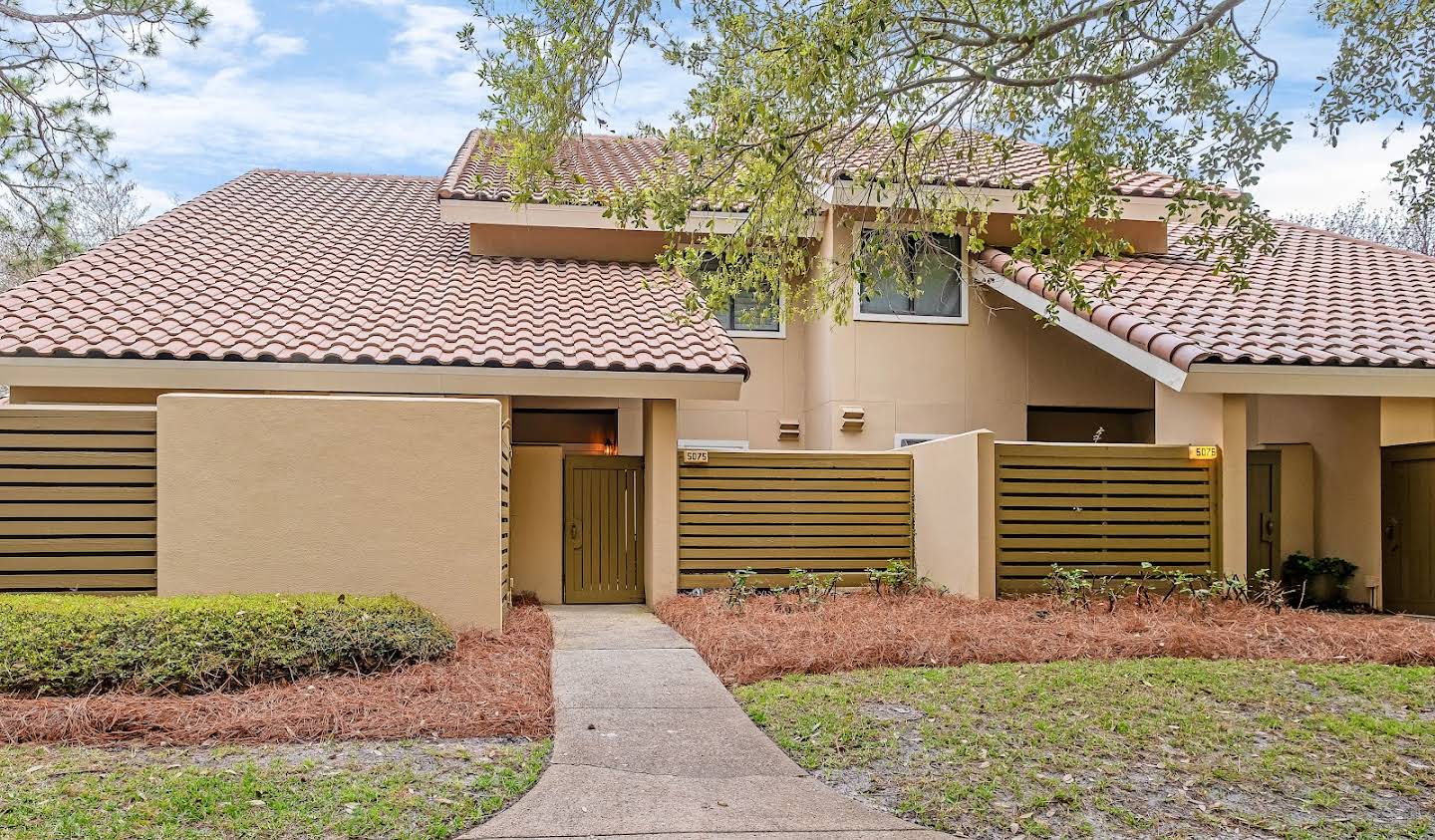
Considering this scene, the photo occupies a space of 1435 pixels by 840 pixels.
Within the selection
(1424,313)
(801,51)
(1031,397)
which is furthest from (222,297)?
(1424,313)

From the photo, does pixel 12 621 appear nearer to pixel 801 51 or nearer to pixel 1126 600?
pixel 801 51

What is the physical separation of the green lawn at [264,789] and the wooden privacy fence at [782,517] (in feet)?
21.6

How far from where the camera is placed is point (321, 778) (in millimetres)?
5938

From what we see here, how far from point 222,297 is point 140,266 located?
1.83m

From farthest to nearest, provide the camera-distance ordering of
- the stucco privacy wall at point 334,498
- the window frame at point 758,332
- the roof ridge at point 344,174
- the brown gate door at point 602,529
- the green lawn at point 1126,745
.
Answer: the roof ridge at point 344,174, the window frame at point 758,332, the brown gate door at point 602,529, the stucco privacy wall at point 334,498, the green lawn at point 1126,745

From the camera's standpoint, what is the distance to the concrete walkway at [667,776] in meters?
5.36

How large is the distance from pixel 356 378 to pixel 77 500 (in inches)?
124

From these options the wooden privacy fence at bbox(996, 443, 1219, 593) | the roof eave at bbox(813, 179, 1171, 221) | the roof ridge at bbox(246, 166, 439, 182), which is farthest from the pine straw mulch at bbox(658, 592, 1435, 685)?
the roof ridge at bbox(246, 166, 439, 182)

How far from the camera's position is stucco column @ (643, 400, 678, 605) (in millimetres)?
12875

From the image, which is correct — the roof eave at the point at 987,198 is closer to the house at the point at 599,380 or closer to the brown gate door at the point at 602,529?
the house at the point at 599,380

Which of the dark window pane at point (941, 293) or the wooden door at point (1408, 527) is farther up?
the dark window pane at point (941, 293)

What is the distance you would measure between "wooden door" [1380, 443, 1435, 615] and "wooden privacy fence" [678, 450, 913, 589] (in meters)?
5.31

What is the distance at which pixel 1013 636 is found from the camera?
31.5 ft

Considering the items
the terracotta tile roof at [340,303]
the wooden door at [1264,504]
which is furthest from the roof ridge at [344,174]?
the wooden door at [1264,504]
